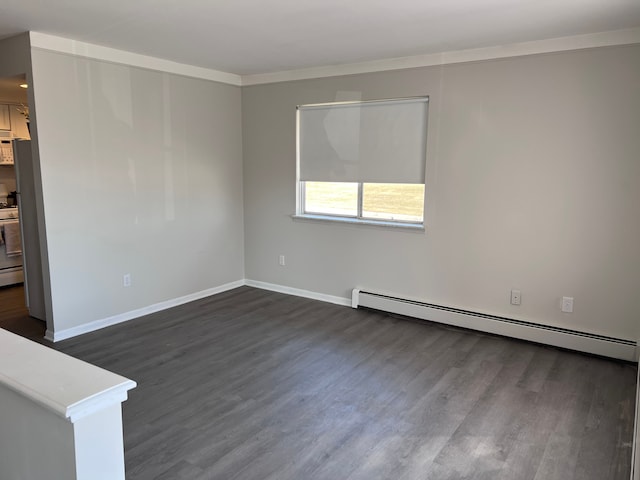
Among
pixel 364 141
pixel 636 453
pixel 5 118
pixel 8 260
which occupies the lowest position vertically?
pixel 636 453

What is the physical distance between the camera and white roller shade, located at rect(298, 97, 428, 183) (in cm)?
430

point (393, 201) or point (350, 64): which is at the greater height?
point (350, 64)

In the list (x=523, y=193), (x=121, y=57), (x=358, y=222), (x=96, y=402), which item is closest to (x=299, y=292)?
(x=358, y=222)

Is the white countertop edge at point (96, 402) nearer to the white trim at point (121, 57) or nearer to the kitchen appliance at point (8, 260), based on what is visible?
the white trim at point (121, 57)

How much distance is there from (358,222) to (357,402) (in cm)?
220

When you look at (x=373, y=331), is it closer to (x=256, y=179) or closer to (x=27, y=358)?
(x=256, y=179)

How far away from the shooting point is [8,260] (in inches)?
218

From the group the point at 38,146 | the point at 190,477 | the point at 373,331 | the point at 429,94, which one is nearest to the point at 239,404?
the point at 190,477

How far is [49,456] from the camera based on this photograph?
120cm

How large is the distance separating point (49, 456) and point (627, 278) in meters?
3.81

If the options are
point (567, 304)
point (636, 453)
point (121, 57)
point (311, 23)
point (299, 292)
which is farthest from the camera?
point (299, 292)

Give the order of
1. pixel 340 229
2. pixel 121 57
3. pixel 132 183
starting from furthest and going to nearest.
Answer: pixel 340 229, pixel 132 183, pixel 121 57

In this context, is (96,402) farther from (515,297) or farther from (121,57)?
(121,57)

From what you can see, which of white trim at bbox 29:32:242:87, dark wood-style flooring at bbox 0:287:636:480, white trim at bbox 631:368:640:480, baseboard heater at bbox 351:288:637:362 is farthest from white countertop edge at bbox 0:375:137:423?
baseboard heater at bbox 351:288:637:362
